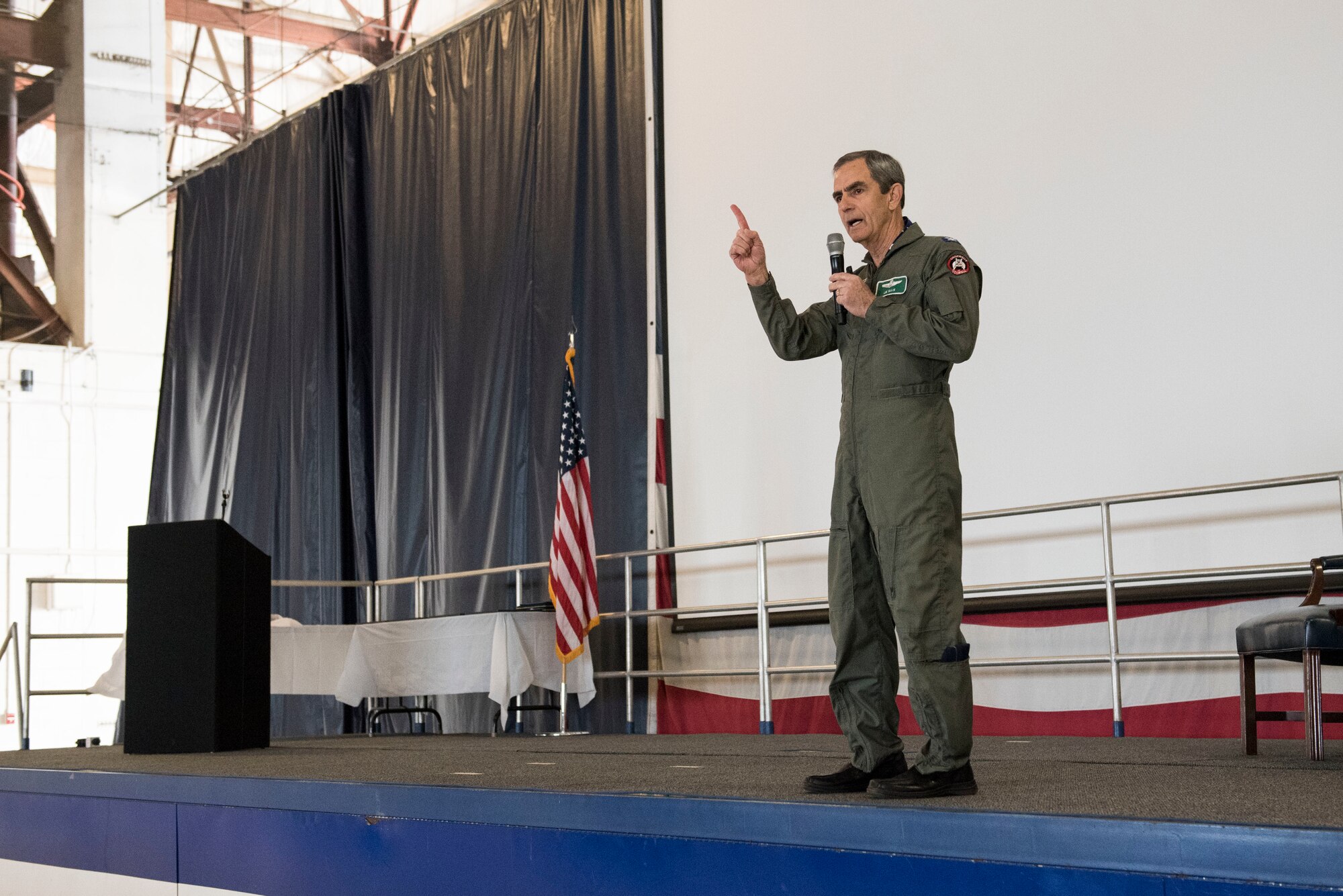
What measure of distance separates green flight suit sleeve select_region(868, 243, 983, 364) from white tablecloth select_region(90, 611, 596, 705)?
11.3 feet

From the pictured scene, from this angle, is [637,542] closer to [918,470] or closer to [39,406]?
[918,470]

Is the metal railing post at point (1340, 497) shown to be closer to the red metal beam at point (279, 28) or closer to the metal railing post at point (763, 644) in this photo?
the metal railing post at point (763, 644)

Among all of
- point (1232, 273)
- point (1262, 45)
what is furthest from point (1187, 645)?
point (1262, 45)

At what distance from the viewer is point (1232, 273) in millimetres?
4031

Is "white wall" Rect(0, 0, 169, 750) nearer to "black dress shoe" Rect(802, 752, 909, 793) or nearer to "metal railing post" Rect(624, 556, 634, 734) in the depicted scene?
"metal railing post" Rect(624, 556, 634, 734)

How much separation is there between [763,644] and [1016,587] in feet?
3.20

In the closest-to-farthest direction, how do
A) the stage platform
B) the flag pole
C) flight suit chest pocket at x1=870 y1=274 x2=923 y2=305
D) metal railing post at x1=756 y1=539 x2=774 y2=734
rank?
the stage platform
flight suit chest pocket at x1=870 y1=274 x2=923 y2=305
metal railing post at x1=756 y1=539 x2=774 y2=734
the flag pole

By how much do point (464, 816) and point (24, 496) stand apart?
8668mm

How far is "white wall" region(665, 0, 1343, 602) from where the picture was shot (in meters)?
3.92

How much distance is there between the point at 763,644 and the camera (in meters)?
4.73

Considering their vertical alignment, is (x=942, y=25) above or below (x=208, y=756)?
above

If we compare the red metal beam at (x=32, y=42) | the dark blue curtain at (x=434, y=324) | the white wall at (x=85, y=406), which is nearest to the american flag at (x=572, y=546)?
the dark blue curtain at (x=434, y=324)

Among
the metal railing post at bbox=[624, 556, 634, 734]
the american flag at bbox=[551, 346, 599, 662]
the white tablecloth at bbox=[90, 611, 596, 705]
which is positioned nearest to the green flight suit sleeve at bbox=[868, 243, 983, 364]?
the american flag at bbox=[551, 346, 599, 662]

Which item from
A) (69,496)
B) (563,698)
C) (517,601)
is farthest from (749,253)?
(69,496)
